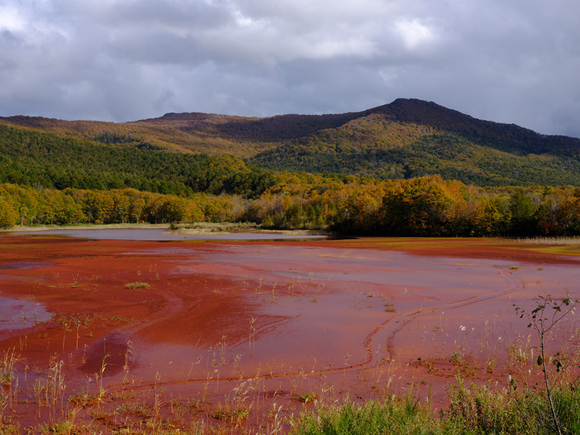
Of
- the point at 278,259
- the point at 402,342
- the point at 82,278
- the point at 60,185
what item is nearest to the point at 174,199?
the point at 60,185

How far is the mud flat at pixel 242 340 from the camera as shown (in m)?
7.84

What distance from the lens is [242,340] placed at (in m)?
12.4

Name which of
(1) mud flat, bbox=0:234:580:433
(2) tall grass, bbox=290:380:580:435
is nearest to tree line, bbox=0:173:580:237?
(1) mud flat, bbox=0:234:580:433

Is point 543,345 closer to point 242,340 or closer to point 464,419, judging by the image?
point 464,419

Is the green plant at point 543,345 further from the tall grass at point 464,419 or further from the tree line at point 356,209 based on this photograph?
the tree line at point 356,209

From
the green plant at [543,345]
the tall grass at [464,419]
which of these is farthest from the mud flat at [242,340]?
the green plant at [543,345]

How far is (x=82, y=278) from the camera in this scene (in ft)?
75.9

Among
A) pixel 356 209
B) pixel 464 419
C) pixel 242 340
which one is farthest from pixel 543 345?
pixel 356 209

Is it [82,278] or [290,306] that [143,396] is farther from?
[82,278]

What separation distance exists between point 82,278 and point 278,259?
1504 centimetres

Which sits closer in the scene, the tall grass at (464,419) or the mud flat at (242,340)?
the tall grass at (464,419)

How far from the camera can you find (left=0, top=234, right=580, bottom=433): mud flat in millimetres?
7836

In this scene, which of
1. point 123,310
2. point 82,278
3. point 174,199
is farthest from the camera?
point 174,199

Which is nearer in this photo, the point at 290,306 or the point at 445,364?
the point at 445,364
